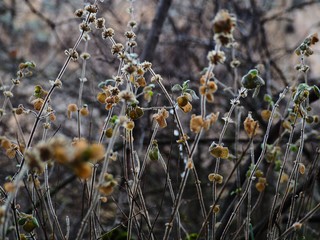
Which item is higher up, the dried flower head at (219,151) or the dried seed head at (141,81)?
the dried seed head at (141,81)

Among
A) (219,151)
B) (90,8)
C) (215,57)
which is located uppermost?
(90,8)

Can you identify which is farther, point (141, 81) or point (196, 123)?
point (141, 81)

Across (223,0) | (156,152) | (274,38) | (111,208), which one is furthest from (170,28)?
(156,152)

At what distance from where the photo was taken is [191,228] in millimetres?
2428

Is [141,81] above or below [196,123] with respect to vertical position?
above

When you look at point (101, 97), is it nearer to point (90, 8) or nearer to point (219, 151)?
point (90, 8)

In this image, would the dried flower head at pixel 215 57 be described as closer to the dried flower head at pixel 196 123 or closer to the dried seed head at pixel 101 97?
the dried flower head at pixel 196 123

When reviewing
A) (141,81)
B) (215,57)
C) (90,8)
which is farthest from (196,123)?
(90,8)

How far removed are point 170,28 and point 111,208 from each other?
1.42 meters

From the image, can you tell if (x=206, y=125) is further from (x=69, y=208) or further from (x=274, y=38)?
(x=274, y=38)

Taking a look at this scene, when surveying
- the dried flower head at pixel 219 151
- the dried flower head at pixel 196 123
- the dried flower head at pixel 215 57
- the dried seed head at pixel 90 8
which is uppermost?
the dried seed head at pixel 90 8

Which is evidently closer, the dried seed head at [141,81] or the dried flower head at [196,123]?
the dried flower head at [196,123]

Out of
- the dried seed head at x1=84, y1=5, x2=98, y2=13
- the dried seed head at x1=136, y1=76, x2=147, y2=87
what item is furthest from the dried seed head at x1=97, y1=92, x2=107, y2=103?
the dried seed head at x1=84, y1=5, x2=98, y2=13

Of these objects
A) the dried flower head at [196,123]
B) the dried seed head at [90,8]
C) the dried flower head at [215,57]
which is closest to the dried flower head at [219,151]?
the dried flower head at [196,123]
